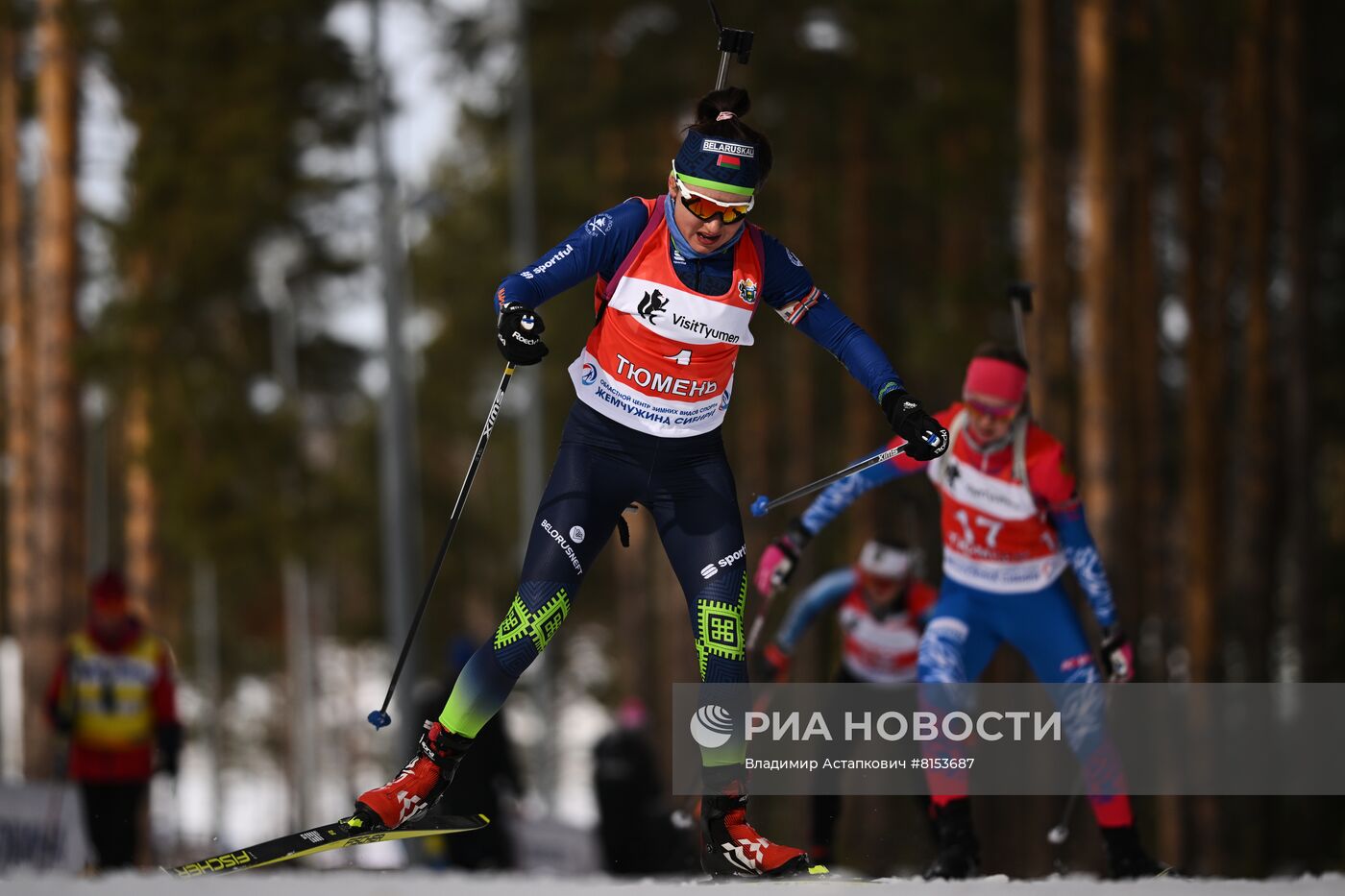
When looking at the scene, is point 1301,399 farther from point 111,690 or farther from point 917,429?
point 917,429

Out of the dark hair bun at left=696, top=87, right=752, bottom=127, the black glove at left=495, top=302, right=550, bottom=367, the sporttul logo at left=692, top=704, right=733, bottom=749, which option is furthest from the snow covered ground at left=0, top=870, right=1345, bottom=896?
the dark hair bun at left=696, top=87, right=752, bottom=127

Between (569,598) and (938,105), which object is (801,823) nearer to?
(569,598)

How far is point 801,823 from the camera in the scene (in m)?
10.9

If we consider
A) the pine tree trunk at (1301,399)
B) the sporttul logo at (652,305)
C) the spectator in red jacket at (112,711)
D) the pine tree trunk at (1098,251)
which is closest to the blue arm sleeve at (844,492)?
the sporttul logo at (652,305)

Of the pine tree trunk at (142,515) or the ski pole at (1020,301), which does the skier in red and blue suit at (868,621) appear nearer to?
the ski pole at (1020,301)

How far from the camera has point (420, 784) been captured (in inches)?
250

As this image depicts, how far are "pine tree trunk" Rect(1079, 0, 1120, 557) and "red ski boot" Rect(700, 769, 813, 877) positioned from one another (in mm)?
9913

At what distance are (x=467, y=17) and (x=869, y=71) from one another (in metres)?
6.34

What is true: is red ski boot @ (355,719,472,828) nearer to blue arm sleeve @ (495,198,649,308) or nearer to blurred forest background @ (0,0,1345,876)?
blue arm sleeve @ (495,198,649,308)

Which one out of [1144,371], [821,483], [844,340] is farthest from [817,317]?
[1144,371]

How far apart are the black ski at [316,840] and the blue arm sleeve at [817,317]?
2312 mm

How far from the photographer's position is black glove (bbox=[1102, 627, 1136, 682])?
7.58m

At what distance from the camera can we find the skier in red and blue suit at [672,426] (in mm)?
6133

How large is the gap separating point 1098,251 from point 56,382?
12.1 metres
